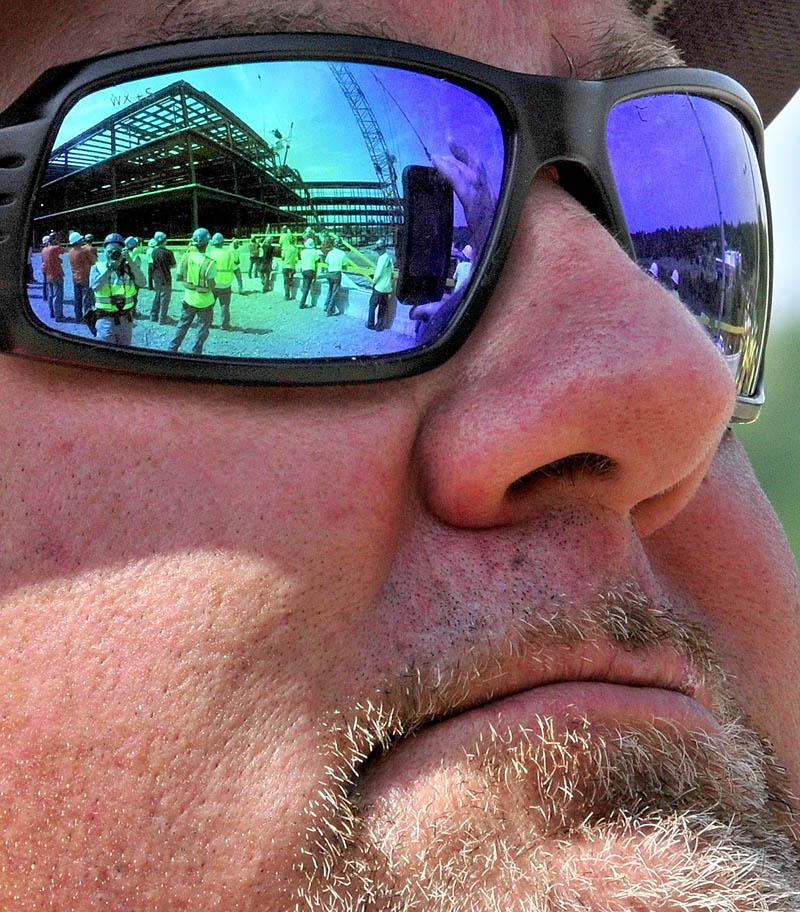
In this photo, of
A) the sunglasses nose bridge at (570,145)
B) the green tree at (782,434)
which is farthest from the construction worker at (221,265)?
the green tree at (782,434)

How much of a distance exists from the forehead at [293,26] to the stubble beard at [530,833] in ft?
2.64

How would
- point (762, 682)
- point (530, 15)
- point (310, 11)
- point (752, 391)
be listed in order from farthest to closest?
point (752, 391) → point (762, 682) → point (530, 15) → point (310, 11)

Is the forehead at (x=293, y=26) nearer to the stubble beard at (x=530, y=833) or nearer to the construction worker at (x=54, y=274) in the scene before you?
the construction worker at (x=54, y=274)

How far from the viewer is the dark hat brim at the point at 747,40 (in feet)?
7.80

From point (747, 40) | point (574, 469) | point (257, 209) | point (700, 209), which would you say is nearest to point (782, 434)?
point (747, 40)

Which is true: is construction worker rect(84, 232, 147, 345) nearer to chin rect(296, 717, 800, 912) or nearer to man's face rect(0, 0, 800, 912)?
man's face rect(0, 0, 800, 912)

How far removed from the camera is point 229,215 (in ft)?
4.37

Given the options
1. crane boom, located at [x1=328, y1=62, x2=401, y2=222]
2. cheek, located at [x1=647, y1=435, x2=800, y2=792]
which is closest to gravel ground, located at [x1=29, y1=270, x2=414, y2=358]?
crane boom, located at [x1=328, y1=62, x2=401, y2=222]

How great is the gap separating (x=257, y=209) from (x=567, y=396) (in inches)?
17.4

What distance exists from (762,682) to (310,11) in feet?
3.96

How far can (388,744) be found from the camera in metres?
1.30

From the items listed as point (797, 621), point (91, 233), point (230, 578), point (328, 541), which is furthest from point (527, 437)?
point (797, 621)

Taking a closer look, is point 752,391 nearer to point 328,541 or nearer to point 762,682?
point 762,682

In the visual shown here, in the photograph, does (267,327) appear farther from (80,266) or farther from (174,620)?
(174,620)
